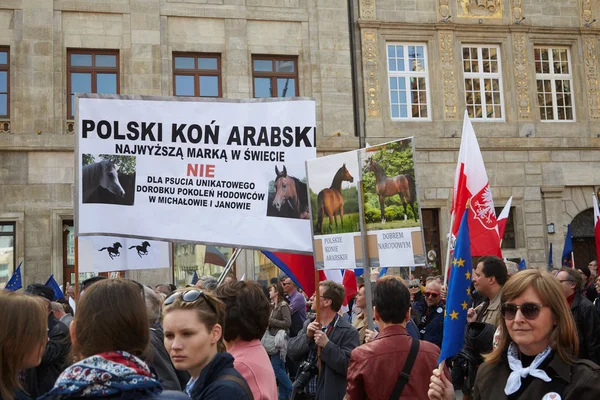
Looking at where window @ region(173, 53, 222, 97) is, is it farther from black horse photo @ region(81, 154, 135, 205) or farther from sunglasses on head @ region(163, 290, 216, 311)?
sunglasses on head @ region(163, 290, 216, 311)

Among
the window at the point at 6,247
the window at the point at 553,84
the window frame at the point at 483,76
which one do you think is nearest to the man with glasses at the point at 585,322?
the window frame at the point at 483,76

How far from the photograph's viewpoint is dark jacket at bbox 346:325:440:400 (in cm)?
451

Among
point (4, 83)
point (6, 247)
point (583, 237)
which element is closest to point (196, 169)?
point (6, 247)

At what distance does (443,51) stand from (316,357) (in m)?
16.3

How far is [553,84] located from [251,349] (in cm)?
2002

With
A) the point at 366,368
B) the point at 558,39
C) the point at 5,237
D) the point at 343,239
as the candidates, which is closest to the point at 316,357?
the point at 343,239

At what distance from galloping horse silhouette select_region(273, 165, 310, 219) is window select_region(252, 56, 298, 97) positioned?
13406 mm

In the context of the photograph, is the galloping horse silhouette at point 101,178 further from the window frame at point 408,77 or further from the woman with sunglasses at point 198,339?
the window frame at point 408,77

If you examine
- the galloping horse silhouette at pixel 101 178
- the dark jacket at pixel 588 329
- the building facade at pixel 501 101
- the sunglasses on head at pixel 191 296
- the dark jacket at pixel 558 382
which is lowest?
the dark jacket at pixel 588 329

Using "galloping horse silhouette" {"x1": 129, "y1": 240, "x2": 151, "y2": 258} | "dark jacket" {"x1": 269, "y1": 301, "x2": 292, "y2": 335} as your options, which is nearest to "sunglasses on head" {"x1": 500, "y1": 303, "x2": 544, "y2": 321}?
"galloping horse silhouette" {"x1": 129, "y1": 240, "x2": 151, "y2": 258}

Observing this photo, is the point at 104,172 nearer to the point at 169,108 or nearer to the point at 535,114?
the point at 169,108

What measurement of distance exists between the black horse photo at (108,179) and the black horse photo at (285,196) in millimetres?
1340

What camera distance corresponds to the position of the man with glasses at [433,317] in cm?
941

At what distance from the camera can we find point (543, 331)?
10.6ft
